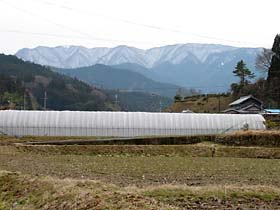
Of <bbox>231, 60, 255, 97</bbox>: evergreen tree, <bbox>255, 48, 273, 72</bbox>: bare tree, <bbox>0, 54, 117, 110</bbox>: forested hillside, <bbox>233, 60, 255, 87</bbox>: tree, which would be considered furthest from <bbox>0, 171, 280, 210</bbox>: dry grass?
<bbox>0, 54, 117, 110</bbox>: forested hillside

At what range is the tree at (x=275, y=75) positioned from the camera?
78.1 meters

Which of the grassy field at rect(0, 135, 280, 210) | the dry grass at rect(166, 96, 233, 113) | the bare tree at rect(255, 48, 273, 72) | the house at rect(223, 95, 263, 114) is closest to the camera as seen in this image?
the grassy field at rect(0, 135, 280, 210)

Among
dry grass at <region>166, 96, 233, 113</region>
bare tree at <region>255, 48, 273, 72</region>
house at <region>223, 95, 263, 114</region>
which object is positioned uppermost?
bare tree at <region>255, 48, 273, 72</region>

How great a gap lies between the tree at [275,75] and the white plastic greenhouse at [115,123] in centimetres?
2962

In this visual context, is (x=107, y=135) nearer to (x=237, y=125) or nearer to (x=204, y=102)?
(x=237, y=125)

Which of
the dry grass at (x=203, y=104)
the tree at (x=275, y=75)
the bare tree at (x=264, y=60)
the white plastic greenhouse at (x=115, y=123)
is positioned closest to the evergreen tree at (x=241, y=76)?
the dry grass at (x=203, y=104)

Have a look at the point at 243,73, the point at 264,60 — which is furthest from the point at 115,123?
the point at 264,60

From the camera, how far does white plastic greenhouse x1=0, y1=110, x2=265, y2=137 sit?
47.0 metres

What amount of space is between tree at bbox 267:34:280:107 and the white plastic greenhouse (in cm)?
2962

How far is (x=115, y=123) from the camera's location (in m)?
48.1

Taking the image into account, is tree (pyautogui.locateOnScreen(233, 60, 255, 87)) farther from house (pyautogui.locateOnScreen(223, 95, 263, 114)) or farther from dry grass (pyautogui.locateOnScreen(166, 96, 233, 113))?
house (pyautogui.locateOnScreen(223, 95, 263, 114))

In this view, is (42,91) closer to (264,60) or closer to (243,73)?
(243,73)

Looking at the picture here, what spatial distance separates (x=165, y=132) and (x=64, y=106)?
7600 centimetres

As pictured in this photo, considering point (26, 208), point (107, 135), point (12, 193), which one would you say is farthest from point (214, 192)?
point (107, 135)
